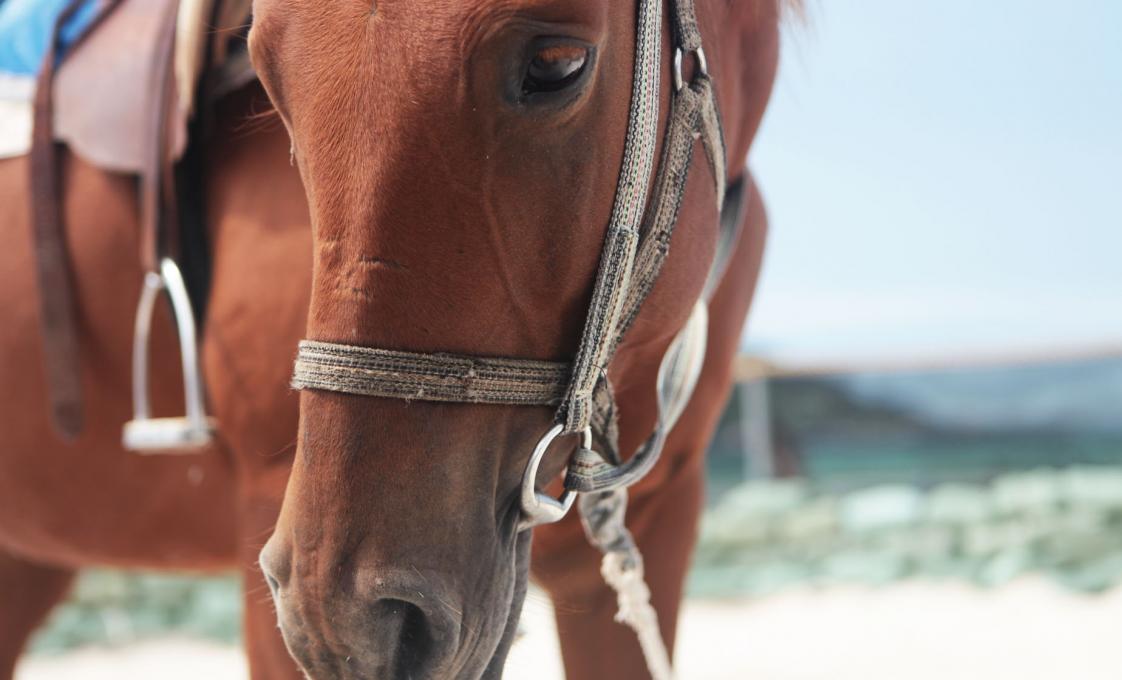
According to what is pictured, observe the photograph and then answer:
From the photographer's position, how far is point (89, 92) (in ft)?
6.38

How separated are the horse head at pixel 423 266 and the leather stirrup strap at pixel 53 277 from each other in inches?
41.1

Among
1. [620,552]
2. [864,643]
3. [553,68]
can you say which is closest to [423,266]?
[553,68]

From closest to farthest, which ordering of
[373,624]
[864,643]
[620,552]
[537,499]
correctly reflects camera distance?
[373,624] < [537,499] < [620,552] < [864,643]

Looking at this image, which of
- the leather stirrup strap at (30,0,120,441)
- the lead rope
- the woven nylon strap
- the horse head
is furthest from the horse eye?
the leather stirrup strap at (30,0,120,441)

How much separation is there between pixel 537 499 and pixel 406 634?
19 centimetres

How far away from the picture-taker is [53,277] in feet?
6.30

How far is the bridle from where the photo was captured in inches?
39.8

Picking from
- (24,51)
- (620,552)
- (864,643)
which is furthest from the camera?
(864,643)

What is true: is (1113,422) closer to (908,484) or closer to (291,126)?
(908,484)

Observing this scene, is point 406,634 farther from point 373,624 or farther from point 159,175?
point 159,175

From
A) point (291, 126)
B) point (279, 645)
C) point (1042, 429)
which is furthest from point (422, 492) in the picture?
point (1042, 429)

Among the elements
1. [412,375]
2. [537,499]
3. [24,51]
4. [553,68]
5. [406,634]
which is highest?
[24,51]

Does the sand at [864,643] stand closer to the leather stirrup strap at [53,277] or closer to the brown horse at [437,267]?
the leather stirrup strap at [53,277]

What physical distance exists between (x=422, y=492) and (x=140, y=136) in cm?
113
